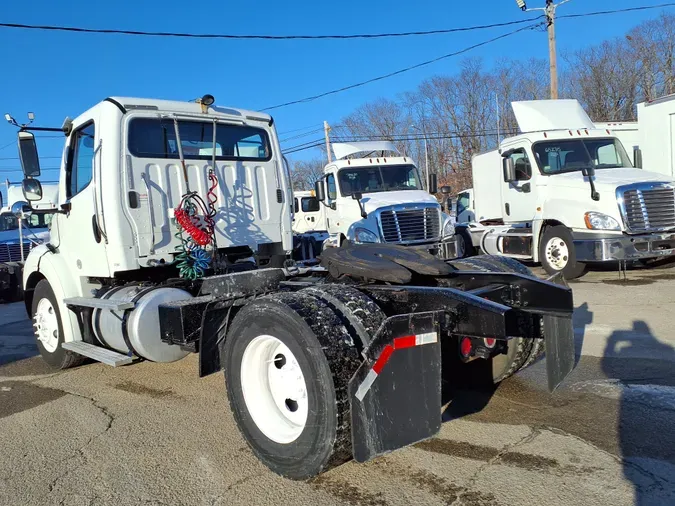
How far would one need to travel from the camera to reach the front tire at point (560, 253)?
10.9 metres

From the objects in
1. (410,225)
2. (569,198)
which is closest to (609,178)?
(569,198)

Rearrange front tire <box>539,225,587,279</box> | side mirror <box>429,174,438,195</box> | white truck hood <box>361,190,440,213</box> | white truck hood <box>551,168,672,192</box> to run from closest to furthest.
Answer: white truck hood <box>551,168,672,192</box> < front tire <box>539,225,587,279</box> < white truck hood <box>361,190,440,213</box> < side mirror <box>429,174,438,195</box>

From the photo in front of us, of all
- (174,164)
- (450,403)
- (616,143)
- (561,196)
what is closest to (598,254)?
(561,196)

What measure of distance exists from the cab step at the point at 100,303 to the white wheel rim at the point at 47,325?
0.57m

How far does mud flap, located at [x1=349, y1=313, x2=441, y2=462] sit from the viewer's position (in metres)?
2.89

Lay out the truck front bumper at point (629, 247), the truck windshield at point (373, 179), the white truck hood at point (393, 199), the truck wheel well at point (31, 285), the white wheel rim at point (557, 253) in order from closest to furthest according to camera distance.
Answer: the truck wheel well at point (31, 285) < the truck front bumper at point (629, 247) < the white wheel rim at point (557, 253) < the white truck hood at point (393, 199) < the truck windshield at point (373, 179)

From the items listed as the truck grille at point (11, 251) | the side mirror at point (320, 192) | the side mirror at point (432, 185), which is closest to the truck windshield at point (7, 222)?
the truck grille at point (11, 251)

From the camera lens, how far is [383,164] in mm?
13500

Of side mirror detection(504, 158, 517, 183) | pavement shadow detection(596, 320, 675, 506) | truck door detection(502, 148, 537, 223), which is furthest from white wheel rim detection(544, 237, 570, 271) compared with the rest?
pavement shadow detection(596, 320, 675, 506)

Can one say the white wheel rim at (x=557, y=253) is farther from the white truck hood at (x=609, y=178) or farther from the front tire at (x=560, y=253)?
the white truck hood at (x=609, y=178)

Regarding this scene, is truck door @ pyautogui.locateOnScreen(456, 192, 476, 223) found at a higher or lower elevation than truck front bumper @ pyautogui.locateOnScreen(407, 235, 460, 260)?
higher

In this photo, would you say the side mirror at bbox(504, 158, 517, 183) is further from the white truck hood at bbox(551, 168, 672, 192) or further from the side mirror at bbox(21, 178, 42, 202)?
the side mirror at bbox(21, 178, 42, 202)

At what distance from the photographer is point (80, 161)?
583cm

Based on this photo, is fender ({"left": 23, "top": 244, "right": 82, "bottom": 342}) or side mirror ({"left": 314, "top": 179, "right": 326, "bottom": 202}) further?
side mirror ({"left": 314, "top": 179, "right": 326, "bottom": 202})
